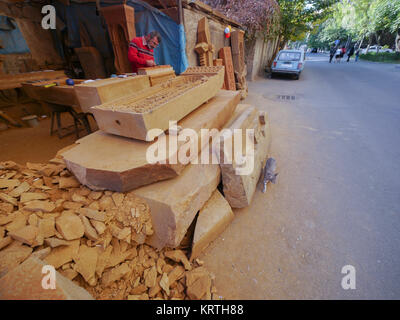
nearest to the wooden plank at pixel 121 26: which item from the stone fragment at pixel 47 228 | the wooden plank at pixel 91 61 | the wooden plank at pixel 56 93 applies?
the wooden plank at pixel 91 61

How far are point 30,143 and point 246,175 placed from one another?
3959 mm

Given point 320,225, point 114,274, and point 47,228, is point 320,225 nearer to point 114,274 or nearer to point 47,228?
point 114,274

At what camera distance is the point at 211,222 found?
6.25ft

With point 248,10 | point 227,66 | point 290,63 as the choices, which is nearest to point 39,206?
point 227,66

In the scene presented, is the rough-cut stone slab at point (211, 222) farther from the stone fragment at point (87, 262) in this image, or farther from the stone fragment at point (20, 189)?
the stone fragment at point (20, 189)

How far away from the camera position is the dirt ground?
3.02 metres

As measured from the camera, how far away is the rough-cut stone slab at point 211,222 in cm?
180

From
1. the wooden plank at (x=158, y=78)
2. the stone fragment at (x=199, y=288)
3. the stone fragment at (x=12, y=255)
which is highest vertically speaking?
the wooden plank at (x=158, y=78)

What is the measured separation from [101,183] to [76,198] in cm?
27

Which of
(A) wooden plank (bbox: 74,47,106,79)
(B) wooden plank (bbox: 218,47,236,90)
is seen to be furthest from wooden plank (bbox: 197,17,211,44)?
(A) wooden plank (bbox: 74,47,106,79)

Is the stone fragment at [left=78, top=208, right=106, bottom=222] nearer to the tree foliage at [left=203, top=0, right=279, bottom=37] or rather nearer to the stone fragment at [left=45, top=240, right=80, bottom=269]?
the stone fragment at [left=45, top=240, right=80, bottom=269]

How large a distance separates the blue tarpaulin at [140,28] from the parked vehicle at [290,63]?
699 centimetres

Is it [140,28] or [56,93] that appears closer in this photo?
[56,93]
